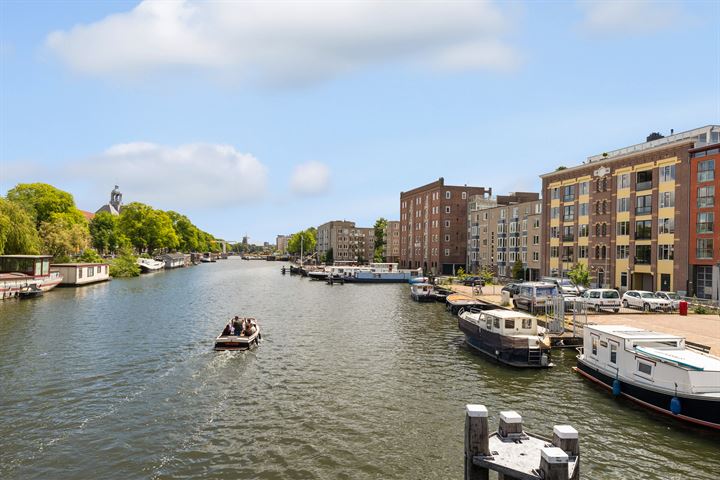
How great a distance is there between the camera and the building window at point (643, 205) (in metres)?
62.2

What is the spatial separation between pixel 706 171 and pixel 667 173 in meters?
5.11

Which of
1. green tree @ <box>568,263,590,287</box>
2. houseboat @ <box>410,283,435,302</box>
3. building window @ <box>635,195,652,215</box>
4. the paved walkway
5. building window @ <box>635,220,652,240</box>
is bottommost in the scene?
houseboat @ <box>410,283,435,302</box>

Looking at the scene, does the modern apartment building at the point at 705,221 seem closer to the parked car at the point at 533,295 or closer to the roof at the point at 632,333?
the parked car at the point at 533,295

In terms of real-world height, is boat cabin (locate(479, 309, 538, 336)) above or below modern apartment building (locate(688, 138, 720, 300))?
below

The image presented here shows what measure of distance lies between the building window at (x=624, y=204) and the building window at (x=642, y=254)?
233 inches

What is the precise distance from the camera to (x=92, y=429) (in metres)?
19.5

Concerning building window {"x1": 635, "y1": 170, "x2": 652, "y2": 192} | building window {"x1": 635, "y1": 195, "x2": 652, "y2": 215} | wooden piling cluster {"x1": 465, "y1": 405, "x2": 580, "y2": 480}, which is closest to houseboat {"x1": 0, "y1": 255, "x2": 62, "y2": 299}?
wooden piling cluster {"x1": 465, "y1": 405, "x2": 580, "y2": 480}

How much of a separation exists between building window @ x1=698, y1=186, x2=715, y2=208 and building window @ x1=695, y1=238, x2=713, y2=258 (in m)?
4.11

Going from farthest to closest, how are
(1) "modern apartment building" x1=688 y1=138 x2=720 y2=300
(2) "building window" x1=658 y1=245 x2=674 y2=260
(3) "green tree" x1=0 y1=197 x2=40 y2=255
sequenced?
(3) "green tree" x1=0 y1=197 x2=40 y2=255, (2) "building window" x1=658 y1=245 x2=674 y2=260, (1) "modern apartment building" x1=688 y1=138 x2=720 y2=300

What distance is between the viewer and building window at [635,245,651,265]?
2432 inches

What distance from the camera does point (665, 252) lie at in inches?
2336

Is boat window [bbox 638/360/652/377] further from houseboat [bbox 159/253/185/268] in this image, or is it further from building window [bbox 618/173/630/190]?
houseboat [bbox 159/253/185/268]

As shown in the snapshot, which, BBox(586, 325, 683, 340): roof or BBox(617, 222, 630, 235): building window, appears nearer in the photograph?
BBox(586, 325, 683, 340): roof

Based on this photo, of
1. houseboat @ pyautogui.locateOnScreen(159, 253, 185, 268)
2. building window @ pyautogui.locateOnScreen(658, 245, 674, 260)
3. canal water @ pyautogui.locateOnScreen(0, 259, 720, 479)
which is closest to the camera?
canal water @ pyautogui.locateOnScreen(0, 259, 720, 479)
